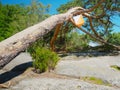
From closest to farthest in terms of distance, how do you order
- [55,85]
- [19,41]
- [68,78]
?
[19,41], [55,85], [68,78]

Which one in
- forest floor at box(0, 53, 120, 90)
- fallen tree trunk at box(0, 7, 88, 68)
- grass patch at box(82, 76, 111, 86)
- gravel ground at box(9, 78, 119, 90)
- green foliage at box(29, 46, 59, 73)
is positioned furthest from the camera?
green foliage at box(29, 46, 59, 73)

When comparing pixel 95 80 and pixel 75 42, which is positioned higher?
pixel 75 42

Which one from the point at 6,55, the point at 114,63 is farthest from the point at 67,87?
the point at 114,63

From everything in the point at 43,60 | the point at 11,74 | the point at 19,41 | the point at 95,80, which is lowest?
the point at 95,80

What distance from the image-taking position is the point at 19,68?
34.0 feet

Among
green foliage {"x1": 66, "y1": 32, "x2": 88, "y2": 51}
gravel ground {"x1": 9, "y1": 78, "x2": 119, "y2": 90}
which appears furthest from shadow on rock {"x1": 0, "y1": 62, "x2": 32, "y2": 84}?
green foliage {"x1": 66, "y1": 32, "x2": 88, "y2": 51}

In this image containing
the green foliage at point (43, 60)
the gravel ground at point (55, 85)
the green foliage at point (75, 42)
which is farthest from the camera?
the green foliage at point (75, 42)

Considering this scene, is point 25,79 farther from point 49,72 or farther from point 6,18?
point 6,18

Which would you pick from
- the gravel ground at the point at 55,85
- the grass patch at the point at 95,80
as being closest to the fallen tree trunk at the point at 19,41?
the gravel ground at the point at 55,85

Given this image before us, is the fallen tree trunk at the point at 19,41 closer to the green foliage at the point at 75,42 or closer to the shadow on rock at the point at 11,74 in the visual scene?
the shadow on rock at the point at 11,74

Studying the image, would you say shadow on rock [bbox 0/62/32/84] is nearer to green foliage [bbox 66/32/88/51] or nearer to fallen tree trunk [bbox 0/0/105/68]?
fallen tree trunk [bbox 0/0/105/68]

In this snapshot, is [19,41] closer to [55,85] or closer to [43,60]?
[55,85]

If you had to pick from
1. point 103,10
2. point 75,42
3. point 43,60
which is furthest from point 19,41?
point 75,42

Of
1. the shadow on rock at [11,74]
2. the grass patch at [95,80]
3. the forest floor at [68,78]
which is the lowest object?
the grass patch at [95,80]
